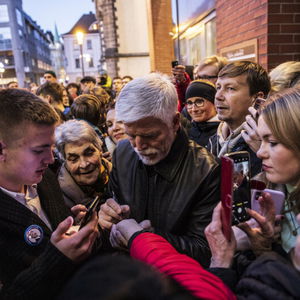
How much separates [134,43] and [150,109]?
1960 centimetres

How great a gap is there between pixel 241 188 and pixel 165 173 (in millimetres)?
495

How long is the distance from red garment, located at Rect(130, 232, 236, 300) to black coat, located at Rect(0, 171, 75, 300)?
47 centimetres

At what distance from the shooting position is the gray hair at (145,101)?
5.16 feet

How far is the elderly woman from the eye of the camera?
7.91 feet

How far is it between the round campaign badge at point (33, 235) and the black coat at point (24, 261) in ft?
0.06

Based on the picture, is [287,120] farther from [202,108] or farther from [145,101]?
[202,108]

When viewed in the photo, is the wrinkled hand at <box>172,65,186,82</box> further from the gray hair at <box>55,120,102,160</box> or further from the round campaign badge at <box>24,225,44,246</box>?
the round campaign badge at <box>24,225,44,246</box>

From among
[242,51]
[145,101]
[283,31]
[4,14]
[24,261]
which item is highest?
[4,14]

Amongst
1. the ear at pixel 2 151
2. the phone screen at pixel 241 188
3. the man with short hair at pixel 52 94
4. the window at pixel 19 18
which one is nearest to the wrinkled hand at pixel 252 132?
the phone screen at pixel 241 188

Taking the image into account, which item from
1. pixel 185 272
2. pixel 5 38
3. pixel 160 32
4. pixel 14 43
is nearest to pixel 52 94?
pixel 185 272

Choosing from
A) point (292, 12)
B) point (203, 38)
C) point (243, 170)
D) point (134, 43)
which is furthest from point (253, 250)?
point (134, 43)

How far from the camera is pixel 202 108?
3.45 meters

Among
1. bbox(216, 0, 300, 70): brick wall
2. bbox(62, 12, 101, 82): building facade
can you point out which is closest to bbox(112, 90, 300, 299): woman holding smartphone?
bbox(216, 0, 300, 70): brick wall

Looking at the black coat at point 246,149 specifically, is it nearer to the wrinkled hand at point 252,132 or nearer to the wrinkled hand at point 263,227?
the wrinkled hand at point 252,132
